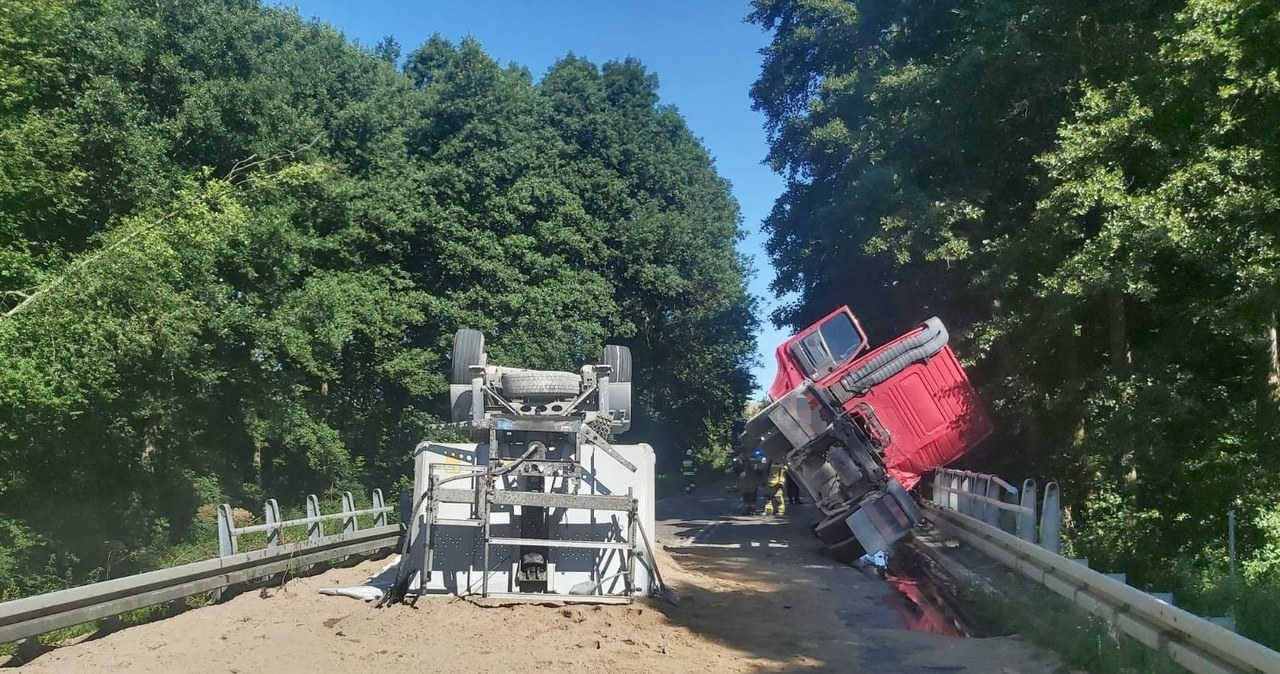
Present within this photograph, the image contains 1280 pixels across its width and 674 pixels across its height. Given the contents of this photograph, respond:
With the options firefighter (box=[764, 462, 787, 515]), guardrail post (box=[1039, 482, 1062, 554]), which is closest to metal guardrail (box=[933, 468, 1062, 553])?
guardrail post (box=[1039, 482, 1062, 554])

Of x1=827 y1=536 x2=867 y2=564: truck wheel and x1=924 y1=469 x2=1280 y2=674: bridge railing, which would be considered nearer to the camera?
x1=924 y1=469 x2=1280 y2=674: bridge railing

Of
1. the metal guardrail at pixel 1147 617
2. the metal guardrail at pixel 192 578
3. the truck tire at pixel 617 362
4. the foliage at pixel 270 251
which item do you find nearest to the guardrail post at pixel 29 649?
the metal guardrail at pixel 192 578

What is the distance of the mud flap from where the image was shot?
48.4 feet

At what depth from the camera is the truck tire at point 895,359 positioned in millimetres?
17062

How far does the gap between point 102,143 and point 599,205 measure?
16.1 metres

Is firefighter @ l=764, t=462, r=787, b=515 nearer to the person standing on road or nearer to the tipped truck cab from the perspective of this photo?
the person standing on road

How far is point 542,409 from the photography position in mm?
11312

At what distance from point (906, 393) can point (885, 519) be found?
3376 mm

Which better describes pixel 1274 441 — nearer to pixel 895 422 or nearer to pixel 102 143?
pixel 895 422

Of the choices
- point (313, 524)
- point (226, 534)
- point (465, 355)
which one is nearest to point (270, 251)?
point (313, 524)

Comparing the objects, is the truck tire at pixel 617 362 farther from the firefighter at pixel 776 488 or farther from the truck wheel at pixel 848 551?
the firefighter at pixel 776 488

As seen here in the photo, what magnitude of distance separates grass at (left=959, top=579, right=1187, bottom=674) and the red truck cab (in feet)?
20.5

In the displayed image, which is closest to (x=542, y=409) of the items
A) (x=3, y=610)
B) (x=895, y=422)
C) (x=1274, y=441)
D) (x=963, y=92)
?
(x=3, y=610)

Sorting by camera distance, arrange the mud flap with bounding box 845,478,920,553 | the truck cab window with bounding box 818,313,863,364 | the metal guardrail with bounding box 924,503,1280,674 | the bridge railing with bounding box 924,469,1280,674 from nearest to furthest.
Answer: the metal guardrail with bounding box 924,503,1280,674, the bridge railing with bounding box 924,469,1280,674, the mud flap with bounding box 845,478,920,553, the truck cab window with bounding box 818,313,863,364
